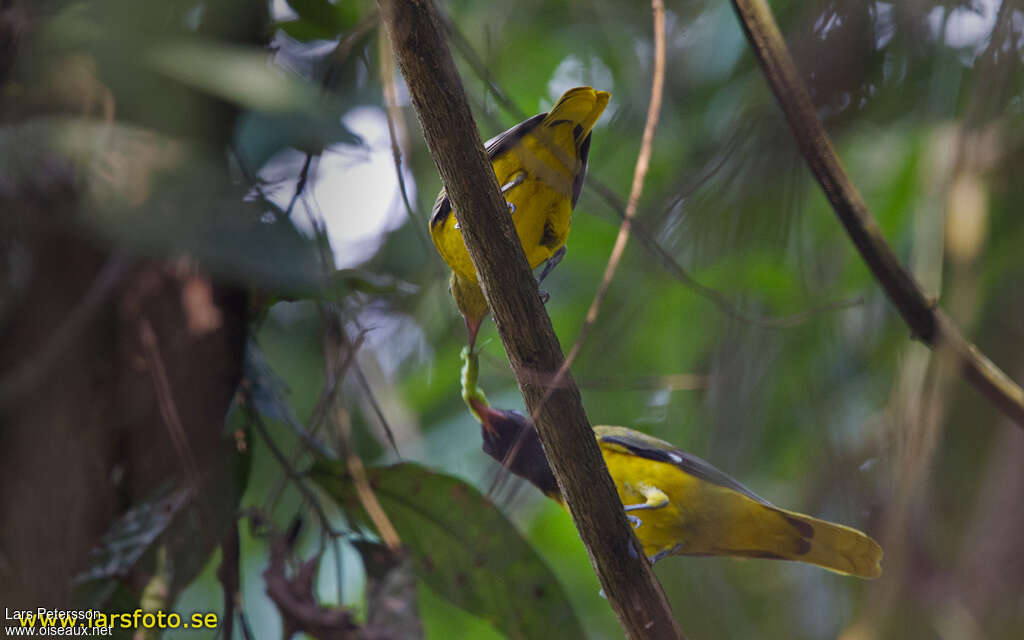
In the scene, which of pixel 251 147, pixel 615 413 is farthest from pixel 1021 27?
pixel 251 147

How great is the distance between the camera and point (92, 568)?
2039 mm

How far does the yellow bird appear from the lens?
198 centimetres

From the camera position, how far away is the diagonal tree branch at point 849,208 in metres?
1.66

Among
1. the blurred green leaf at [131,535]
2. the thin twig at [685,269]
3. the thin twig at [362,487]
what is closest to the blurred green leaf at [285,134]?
the thin twig at [685,269]

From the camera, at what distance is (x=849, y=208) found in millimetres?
1811

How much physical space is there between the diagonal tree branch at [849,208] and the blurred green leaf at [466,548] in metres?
1.07

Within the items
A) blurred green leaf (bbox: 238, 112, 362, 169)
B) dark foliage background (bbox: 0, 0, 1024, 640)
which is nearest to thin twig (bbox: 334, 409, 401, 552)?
dark foliage background (bbox: 0, 0, 1024, 640)

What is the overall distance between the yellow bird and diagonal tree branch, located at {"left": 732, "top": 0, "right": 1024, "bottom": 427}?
0.46 m

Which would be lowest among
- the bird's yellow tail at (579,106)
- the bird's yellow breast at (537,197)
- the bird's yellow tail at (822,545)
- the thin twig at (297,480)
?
the bird's yellow tail at (822,545)

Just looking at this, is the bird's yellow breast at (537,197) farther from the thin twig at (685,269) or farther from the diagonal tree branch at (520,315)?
the diagonal tree branch at (520,315)

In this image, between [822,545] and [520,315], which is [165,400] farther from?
[822,545]

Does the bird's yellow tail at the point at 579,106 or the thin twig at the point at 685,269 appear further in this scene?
the bird's yellow tail at the point at 579,106

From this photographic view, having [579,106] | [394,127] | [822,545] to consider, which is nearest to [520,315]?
[394,127]

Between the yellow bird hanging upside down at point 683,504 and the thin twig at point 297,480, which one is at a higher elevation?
the thin twig at point 297,480
